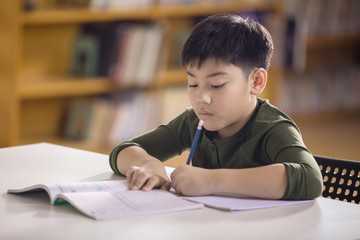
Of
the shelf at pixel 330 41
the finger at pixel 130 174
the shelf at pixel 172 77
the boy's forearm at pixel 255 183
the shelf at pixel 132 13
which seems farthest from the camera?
the shelf at pixel 330 41

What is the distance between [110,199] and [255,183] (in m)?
0.27

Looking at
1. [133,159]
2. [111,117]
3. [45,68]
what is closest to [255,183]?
[133,159]

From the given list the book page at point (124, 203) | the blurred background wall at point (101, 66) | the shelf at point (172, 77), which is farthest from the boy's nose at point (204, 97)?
the shelf at point (172, 77)

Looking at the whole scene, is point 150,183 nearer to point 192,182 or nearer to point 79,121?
point 192,182

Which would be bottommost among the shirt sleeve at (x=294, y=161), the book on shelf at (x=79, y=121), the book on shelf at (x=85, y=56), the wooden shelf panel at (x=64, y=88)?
the book on shelf at (x=79, y=121)

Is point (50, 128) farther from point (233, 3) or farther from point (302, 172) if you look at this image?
point (302, 172)

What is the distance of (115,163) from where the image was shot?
151 centimetres

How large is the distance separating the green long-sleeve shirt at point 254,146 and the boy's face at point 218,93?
0.04 meters

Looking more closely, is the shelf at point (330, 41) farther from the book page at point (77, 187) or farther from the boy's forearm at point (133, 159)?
the book page at point (77, 187)

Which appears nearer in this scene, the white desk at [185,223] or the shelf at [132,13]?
the white desk at [185,223]

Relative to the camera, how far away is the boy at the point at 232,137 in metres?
1.29

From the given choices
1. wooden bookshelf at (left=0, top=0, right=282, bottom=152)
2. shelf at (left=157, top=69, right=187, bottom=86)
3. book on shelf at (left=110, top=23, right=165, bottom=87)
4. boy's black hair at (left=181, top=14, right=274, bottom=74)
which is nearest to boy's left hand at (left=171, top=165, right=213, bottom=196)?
boy's black hair at (left=181, top=14, right=274, bottom=74)

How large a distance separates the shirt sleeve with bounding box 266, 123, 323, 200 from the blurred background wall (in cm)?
224

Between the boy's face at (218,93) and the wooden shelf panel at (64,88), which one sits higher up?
the boy's face at (218,93)
